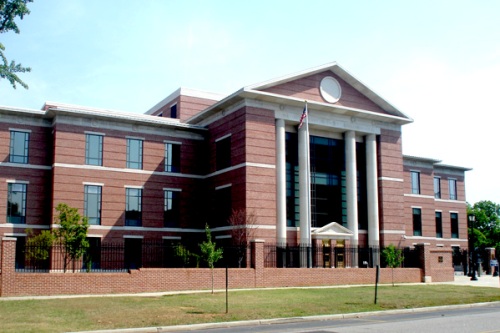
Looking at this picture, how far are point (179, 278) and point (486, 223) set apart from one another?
80.4m

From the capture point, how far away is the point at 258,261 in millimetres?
32938

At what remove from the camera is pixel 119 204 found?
42594 millimetres

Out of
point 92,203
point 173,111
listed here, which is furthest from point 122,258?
point 173,111

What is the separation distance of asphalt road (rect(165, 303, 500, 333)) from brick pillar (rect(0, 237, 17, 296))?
40.5 feet

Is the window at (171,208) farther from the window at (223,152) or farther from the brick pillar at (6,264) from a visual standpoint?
the brick pillar at (6,264)

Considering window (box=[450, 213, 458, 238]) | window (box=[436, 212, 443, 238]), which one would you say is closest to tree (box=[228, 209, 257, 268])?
window (box=[436, 212, 443, 238])

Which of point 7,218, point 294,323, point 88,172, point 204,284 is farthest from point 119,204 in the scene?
point 294,323

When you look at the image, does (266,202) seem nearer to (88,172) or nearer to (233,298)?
(88,172)

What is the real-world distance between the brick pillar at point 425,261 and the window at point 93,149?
23.9 metres

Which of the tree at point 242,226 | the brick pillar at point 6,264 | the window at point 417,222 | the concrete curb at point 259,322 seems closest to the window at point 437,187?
the window at point 417,222

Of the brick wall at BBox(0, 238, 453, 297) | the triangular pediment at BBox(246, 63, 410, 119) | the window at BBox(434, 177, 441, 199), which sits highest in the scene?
the triangular pediment at BBox(246, 63, 410, 119)

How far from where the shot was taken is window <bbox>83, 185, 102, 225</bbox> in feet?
136

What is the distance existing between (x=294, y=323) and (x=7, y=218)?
92.8 ft

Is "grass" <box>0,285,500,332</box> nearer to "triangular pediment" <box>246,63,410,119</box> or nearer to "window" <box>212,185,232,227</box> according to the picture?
"window" <box>212,185,232,227</box>
